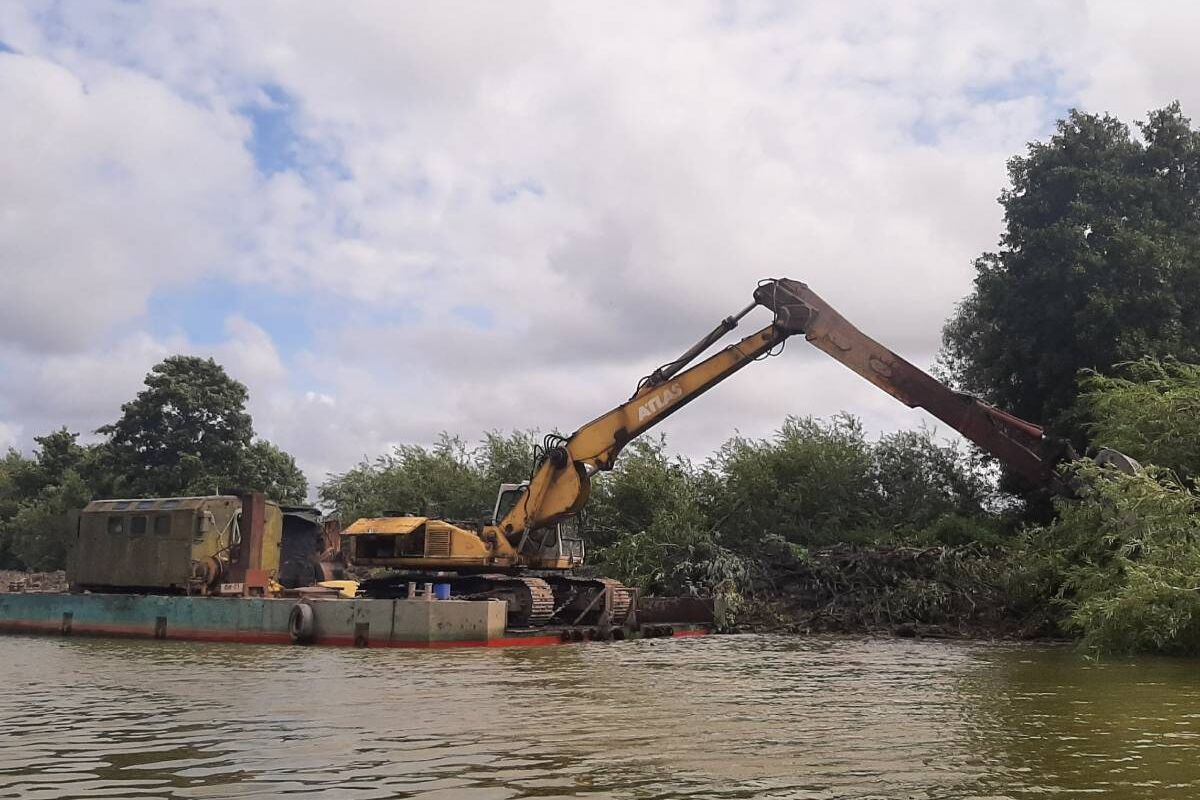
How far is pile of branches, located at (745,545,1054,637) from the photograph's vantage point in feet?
72.3

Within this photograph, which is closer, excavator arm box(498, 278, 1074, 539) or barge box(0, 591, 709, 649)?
barge box(0, 591, 709, 649)

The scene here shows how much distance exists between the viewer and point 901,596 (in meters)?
23.3

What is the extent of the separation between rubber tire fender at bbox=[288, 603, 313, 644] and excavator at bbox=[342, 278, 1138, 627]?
255cm

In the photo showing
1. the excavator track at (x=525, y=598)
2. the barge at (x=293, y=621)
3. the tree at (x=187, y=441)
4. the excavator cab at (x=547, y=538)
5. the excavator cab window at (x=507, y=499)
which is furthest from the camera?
the tree at (x=187, y=441)

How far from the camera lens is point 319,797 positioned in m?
6.08

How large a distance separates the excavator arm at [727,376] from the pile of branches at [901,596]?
2.97m

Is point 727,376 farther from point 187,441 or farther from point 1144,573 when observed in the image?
point 187,441

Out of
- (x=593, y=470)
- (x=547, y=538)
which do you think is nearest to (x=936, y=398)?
(x=593, y=470)

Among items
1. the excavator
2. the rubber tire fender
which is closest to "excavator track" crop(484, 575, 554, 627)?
the excavator

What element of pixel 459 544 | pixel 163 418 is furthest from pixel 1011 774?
pixel 163 418

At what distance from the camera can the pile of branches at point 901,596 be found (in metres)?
22.0

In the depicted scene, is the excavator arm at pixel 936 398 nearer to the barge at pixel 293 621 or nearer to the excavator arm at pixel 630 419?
the excavator arm at pixel 630 419

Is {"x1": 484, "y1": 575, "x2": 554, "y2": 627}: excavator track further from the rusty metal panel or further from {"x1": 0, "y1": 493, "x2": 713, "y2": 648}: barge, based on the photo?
the rusty metal panel

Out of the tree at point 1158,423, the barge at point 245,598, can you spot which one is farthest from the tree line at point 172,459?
the tree at point 1158,423
